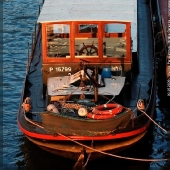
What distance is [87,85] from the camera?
58.5 ft

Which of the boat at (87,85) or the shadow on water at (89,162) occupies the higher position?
the boat at (87,85)

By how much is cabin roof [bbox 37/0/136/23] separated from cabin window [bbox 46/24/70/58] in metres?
0.31

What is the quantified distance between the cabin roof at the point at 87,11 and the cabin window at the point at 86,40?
32 cm

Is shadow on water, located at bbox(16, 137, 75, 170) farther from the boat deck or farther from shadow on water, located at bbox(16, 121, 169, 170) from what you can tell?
the boat deck

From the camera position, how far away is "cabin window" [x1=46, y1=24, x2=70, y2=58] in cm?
1827

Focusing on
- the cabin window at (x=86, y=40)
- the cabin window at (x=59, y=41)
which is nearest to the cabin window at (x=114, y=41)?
the cabin window at (x=86, y=40)

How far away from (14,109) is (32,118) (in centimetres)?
415

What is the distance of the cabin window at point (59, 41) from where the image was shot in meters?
18.3

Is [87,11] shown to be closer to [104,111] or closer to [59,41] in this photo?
[59,41]

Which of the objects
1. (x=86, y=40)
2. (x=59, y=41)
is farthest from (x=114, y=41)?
(x=59, y=41)

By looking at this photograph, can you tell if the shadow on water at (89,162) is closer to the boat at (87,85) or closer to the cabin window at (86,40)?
the boat at (87,85)

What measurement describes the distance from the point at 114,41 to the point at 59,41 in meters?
1.39

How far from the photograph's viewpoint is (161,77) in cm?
2361

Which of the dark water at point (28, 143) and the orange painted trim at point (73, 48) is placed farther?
the orange painted trim at point (73, 48)
